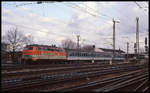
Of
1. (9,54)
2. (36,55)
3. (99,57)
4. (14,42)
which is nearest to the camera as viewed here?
(36,55)

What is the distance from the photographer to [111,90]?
11.6 meters

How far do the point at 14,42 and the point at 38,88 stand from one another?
4608 cm

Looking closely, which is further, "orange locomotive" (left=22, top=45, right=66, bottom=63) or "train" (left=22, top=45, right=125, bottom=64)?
"train" (left=22, top=45, right=125, bottom=64)

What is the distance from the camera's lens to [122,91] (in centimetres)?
1230

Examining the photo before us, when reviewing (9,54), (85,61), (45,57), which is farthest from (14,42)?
(45,57)

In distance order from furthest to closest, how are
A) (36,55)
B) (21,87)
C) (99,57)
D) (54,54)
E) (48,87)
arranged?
(99,57) → (54,54) → (36,55) → (48,87) → (21,87)

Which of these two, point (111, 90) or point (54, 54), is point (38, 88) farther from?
point (54, 54)

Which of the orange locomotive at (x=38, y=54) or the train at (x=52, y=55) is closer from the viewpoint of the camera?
the orange locomotive at (x=38, y=54)

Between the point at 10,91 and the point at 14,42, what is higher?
the point at 14,42

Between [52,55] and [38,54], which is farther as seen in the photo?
[52,55]

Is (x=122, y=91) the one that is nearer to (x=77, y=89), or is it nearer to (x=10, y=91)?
(x=77, y=89)

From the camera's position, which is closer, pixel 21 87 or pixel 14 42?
pixel 21 87

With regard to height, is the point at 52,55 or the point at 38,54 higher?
the point at 38,54

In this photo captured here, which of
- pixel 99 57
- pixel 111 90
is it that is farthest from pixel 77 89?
pixel 99 57
